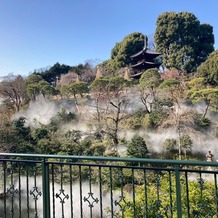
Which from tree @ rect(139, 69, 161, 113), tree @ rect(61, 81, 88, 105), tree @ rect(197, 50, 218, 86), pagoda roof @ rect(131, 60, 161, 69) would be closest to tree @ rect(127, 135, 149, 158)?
tree @ rect(139, 69, 161, 113)

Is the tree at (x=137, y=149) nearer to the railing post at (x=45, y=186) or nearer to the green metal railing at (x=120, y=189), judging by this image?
the green metal railing at (x=120, y=189)

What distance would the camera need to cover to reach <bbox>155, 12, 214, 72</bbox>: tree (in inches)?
871

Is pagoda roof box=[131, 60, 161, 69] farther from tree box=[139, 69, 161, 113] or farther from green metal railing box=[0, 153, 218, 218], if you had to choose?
green metal railing box=[0, 153, 218, 218]

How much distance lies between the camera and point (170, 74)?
17.2m

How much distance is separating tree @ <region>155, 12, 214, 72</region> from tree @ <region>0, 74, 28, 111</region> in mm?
12789

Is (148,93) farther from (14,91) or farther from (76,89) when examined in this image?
(14,91)

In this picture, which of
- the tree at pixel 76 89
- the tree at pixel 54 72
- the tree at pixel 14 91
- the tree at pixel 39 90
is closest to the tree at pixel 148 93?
the tree at pixel 76 89

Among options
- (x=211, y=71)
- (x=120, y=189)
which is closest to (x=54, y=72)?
(x=211, y=71)

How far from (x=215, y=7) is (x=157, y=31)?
8903 millimetres

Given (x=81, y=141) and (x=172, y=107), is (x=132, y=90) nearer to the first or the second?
(x=172, y=107)

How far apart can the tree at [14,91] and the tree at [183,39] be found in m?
12.8

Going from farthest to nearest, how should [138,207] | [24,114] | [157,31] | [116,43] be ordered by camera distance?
1. [116,43]
2. [157,31]
3. [24,114]
4. [138,207]

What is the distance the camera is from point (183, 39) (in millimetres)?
22828

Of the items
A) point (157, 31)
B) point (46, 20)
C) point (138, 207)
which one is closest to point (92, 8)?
point (46, 20)
